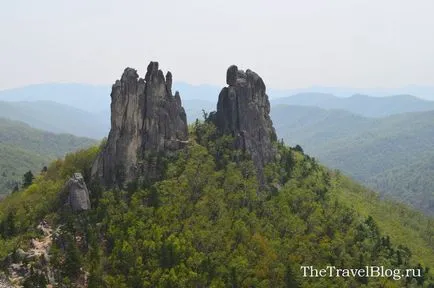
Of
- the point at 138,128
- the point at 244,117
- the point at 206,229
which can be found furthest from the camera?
the point at 244,117

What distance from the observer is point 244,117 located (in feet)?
306

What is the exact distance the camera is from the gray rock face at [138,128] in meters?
80.5

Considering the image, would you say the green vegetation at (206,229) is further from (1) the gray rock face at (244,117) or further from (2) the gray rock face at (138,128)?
(2) the gray rock face at (138,128)

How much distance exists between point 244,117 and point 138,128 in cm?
1997

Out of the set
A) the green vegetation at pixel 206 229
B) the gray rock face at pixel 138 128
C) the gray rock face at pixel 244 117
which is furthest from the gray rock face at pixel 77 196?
the gray rock face at pixel 244 117

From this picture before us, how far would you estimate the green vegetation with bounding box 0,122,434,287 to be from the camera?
64938 millimetres

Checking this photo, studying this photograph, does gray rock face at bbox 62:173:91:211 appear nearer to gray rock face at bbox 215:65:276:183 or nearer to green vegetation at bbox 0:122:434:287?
green vegetation at bbox 0:122:434:287

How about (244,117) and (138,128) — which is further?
(244,117)

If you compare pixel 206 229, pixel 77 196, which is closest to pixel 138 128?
pixel 77 196

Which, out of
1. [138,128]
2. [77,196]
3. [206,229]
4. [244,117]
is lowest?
[206,229]

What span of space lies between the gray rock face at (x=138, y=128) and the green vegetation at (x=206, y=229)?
10.2ft

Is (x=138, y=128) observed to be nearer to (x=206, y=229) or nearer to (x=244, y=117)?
(x=244, y=117)

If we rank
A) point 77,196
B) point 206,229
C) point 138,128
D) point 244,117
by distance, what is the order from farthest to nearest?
point 244,117, point 138,128, point 206,229, point 77,196

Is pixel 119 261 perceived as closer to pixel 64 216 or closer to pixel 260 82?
pixel 64 216
